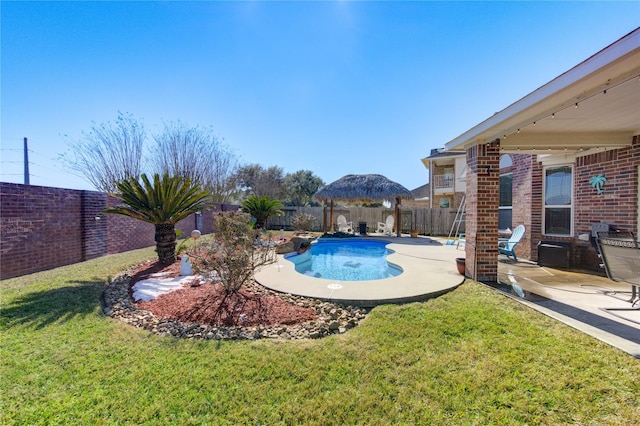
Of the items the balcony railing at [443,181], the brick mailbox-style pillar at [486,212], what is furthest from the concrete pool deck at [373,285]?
the balcony railing at [443,181]

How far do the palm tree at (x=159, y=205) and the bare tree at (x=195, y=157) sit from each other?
428 inches

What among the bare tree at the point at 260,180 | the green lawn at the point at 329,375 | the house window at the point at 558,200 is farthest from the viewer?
the bare tree at the point at 260,180

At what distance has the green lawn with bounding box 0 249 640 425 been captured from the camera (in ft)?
6.93

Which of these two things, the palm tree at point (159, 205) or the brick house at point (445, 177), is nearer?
the palm tree at point (159, 205)

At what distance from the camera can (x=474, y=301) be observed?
436 centimetres

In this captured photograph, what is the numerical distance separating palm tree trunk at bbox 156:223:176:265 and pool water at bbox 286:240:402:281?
350cm

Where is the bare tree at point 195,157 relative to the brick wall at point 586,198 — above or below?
above

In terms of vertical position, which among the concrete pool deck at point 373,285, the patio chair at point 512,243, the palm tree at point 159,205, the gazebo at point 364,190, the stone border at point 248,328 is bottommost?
the stone border at point 248,328

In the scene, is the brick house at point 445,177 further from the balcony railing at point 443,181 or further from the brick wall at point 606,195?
the brick wall at point 606,195

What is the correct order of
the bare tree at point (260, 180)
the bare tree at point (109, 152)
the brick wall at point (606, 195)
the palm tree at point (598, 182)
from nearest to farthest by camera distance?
the brick wall at point (606, 195) → the palm tree at point (598, 182) → the bare tree at point (109, 152) → the bare tree at point (260, 180)

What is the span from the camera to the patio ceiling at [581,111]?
3002 mm

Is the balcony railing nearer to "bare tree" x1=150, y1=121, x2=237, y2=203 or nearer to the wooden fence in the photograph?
the wooden fence

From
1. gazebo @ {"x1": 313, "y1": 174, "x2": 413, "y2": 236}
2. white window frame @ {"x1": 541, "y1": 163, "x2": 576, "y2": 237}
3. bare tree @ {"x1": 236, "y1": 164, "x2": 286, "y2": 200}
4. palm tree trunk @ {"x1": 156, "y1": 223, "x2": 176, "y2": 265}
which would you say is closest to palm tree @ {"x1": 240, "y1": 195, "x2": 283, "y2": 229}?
gazebo @ {"x1": 313, "y1": 174, "x2": 413, "y2": 236}

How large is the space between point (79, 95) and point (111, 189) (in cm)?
768
